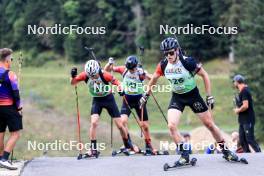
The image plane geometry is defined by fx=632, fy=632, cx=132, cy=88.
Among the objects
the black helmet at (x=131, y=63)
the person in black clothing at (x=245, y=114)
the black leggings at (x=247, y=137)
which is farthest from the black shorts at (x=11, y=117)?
the black leggings at (x=247, y=137)

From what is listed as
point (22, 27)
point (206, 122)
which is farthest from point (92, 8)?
point (206, 122)

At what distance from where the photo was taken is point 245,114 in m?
17.5

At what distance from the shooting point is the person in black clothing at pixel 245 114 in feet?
56.3

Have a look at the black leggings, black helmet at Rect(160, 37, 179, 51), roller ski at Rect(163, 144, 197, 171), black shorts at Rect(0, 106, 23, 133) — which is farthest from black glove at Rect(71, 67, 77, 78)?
the black leggings

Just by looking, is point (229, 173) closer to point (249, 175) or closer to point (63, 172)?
point (249, 175)

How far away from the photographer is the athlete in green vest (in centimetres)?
1241

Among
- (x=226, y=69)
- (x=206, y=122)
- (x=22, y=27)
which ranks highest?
(x=22, y=27)

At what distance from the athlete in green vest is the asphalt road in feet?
1.42

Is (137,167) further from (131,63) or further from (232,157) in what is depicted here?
(131,63)

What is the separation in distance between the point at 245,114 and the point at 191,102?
514 cm

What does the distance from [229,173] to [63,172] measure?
328cm

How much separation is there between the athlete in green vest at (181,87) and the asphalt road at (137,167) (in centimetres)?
43

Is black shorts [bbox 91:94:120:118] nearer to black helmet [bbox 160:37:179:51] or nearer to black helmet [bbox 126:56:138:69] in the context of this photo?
black helmet [bbox 126:56:138:69]

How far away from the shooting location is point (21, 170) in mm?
12594
